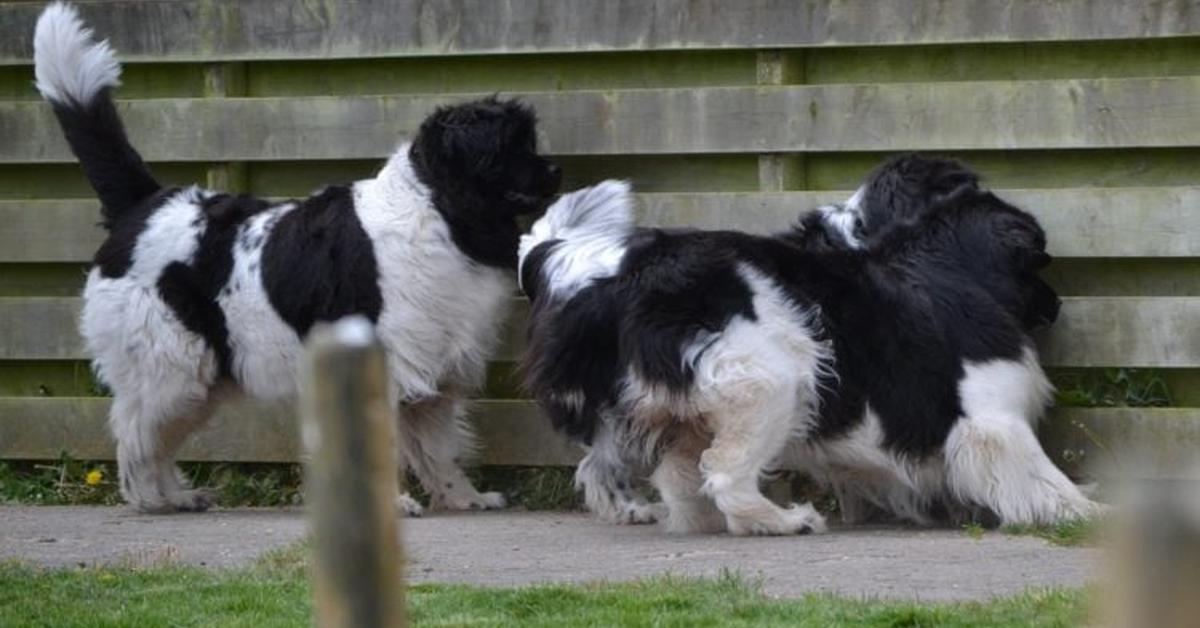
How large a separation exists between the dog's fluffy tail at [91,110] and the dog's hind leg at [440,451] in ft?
4.86

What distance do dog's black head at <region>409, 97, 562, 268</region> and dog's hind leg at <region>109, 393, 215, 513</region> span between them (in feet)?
4.41

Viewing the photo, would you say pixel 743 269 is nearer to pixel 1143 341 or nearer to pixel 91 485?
pixel 1143 341

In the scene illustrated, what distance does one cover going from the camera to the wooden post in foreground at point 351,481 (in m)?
1.43

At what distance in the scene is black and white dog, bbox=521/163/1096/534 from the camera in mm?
6457

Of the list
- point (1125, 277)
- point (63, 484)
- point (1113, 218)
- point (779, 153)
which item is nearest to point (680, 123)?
point (779, 153)

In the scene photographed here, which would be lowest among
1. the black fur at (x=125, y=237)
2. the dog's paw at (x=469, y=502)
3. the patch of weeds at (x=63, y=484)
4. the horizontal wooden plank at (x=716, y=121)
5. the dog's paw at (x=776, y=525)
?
the patch of weeds at (x=63, y=484)

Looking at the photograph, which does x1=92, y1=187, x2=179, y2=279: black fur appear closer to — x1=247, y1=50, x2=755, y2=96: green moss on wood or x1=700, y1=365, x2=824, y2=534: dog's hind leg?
x1=247, y1=50, x2=755, y2=96: green moss on wood

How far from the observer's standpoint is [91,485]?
8.41 metres

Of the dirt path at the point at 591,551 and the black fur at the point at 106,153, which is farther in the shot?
the black fur at the point at 106,153

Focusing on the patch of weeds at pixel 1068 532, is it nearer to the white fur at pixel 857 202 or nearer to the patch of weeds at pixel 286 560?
the white fur at pixel 857 202

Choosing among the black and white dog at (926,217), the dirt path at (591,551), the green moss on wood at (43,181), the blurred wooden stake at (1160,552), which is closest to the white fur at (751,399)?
the dirt path at (591,551)

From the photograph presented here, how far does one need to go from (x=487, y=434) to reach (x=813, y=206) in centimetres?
170

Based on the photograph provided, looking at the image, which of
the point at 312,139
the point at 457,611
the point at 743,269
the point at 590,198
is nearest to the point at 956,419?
the point at 743,269

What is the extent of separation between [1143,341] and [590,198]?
2183 mm
